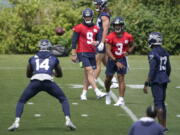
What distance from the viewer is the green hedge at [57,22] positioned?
115 ft

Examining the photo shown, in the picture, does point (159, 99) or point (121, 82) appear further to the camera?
point (121, 82)

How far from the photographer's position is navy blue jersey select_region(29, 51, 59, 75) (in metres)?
13.4

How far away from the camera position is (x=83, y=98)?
17516mm

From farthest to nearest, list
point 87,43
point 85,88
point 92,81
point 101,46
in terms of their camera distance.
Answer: point 101,46 → point 85,88 → point 87,43 → point 92,81

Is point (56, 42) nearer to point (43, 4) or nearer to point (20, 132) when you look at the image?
point (43, 4)

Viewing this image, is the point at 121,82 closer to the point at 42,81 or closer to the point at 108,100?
the point at 108,100

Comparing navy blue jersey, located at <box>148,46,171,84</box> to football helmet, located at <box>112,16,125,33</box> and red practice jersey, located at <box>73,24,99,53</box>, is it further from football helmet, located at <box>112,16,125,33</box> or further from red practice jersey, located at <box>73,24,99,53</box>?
red practice jersey, located at <box>73,24,99,53</box>

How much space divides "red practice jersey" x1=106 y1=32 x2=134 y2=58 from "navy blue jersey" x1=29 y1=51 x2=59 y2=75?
10.1ft

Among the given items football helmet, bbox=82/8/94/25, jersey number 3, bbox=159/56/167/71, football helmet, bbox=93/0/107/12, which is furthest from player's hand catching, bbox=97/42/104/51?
jersey number 3, bbox=159/56/167/71

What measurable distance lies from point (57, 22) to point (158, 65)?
23139 mm

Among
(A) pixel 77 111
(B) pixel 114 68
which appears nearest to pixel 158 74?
(A) pixel 77 111

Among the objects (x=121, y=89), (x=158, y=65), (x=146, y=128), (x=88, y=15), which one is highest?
(x=88, y=15)

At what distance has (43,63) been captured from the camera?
1345 cm

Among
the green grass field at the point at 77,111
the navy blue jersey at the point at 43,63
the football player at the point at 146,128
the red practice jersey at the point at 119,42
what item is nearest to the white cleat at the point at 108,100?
the green grass field at the point at 77,111
